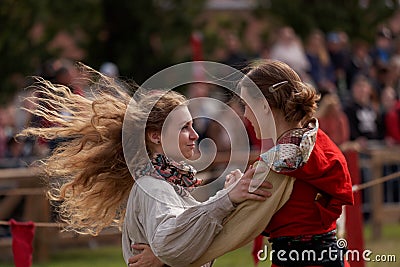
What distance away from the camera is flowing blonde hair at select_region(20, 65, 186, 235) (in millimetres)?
5184

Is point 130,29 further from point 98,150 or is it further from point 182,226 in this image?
point 182,226

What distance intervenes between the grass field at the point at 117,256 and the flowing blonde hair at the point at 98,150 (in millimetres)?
4813

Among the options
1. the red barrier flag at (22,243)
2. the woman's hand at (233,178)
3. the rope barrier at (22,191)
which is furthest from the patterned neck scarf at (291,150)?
the rope barrier at (22,191)

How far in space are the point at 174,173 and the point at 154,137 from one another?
0.25 metres

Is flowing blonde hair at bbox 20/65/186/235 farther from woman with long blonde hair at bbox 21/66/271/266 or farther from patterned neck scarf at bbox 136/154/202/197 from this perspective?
patterned neck scarf at bbox 136/154/202/197

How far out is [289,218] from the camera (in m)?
4.62

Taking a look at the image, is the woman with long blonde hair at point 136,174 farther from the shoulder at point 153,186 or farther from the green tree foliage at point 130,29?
the green tree foliage at point 130,29

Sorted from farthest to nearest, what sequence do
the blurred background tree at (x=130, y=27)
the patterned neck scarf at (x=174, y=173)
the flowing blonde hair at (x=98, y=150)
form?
the blurred background tree at (x=130, y=27)
the flowing blonde hair at (x=98, y=150)
the patterned neck scarf at (x=174, y=173)

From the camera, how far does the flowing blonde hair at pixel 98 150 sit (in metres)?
5.18

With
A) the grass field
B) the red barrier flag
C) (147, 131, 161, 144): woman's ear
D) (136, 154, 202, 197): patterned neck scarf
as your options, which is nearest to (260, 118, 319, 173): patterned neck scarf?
(136, 154, 202, 197): patterned neck scarf

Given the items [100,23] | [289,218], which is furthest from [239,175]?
[100,23]

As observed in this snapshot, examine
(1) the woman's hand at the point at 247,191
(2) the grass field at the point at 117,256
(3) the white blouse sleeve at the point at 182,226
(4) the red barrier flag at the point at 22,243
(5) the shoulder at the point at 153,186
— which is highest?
(1) the woman's hand at the point at 247,191

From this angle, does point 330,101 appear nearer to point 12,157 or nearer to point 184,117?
point 12,157

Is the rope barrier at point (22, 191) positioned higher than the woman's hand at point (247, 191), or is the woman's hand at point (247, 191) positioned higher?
the woman's hand at point (247, 191)
